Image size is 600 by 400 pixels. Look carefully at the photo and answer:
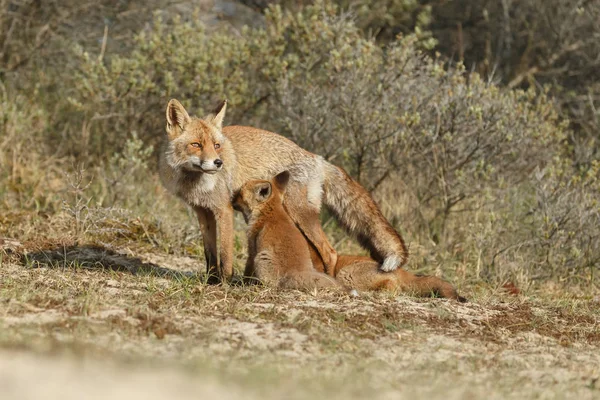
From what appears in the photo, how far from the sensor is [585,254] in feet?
31.4

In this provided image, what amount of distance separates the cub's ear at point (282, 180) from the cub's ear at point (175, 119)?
969 millimetres

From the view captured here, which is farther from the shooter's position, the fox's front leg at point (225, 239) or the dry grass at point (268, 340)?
the fox's front leg at point (225, 239)

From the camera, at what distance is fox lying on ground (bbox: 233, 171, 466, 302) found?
6.92m

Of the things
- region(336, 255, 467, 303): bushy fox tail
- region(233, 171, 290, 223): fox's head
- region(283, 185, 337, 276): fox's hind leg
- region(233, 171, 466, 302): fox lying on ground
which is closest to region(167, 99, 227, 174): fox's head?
region(233, 171, 290, 223): fox's head

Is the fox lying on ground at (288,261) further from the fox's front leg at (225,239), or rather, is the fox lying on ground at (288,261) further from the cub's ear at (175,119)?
the cub's ear at (175,119)

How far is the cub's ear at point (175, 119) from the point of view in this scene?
24.5 ft

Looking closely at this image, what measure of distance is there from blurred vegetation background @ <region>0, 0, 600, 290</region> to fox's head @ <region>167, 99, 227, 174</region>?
65.8 inches

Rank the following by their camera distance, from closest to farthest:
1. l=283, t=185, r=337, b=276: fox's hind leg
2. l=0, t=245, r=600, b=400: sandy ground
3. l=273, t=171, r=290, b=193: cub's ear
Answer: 1. l=0, t=245, r=600, b=400: sandy ground
2. l=273, t=171, r=290, b=193: cub's ear
3. l=283, t=185, r=337, b=276: fox's hind leg

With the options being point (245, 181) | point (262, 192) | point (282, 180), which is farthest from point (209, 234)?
point (282, 180)

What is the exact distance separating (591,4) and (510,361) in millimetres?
11248

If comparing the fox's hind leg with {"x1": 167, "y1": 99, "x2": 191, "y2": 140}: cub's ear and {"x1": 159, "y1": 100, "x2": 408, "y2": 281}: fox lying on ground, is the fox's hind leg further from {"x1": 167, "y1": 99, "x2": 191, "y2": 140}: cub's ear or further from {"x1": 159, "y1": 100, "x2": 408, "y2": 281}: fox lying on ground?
{"x1": 167, "y1": 99, "x2": 191, "y2": 140}: cub's ear

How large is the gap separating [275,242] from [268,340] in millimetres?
1739

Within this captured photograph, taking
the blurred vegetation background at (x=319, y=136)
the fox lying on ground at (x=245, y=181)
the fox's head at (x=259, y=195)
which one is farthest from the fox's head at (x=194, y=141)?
the blurred vegetation background at (x=319, y=136)

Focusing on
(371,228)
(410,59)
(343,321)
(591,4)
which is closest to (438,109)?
(410,59)
